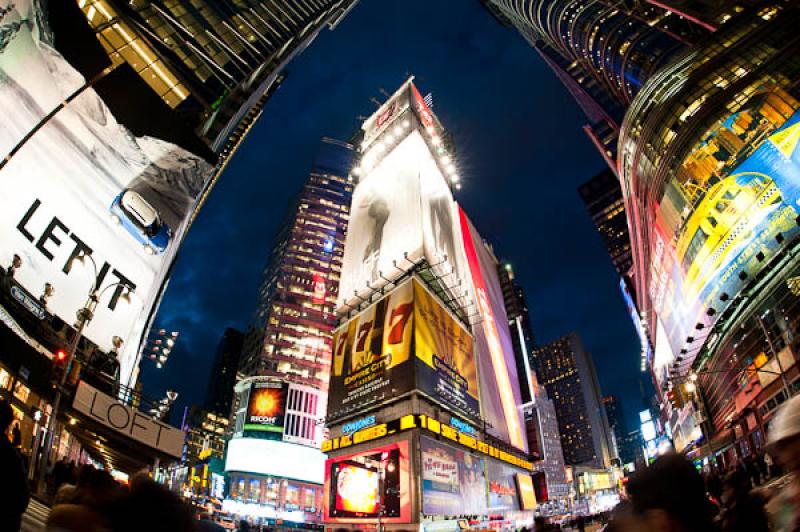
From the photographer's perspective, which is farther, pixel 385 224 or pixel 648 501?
pixel 385 224

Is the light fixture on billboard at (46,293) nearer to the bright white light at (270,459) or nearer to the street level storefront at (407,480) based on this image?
the street level storefront at (407,480)

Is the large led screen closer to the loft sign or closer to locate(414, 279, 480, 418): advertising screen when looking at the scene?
locate(414, 279, 480, 418): advertising screen

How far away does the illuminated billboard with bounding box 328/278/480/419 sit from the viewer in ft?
92.0

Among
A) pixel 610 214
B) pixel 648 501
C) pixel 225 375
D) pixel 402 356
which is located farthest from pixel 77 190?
pixel 225 375

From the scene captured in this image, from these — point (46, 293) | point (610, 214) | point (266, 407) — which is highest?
point (610, 214)

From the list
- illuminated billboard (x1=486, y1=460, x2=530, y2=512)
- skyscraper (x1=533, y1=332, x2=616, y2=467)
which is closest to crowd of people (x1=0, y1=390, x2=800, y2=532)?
illuminated billboard (x1=486, y1=460, x2=530, y2=512)

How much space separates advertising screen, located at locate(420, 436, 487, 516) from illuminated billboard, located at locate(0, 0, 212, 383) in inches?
774

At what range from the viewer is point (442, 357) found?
31328mm

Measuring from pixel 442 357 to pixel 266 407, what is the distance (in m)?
42.3

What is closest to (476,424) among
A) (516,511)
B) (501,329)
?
(516,511)

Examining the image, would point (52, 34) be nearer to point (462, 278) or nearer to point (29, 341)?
point (29, 341)

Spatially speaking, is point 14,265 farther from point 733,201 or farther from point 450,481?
point 733,201

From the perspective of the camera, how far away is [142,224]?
20625 millimetres

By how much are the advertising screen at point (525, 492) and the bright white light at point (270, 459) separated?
30.2 m
